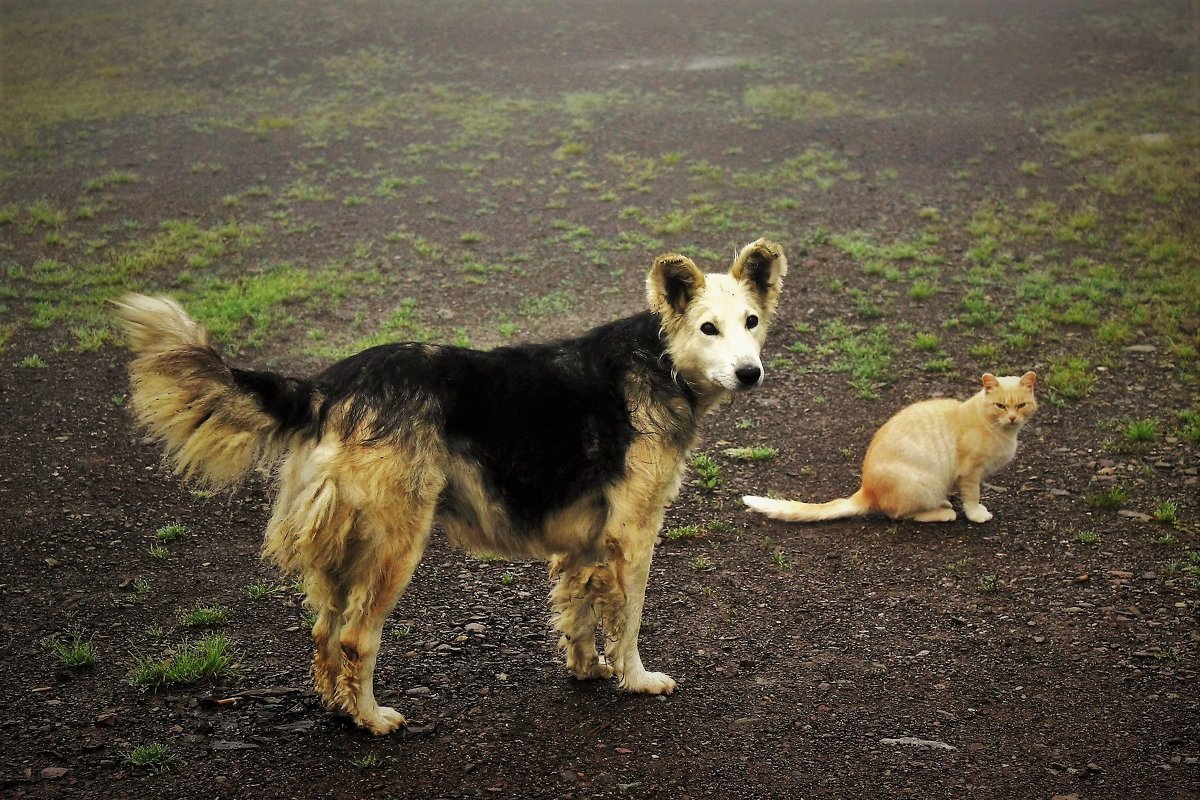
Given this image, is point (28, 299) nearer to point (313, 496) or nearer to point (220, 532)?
point (220, 532)

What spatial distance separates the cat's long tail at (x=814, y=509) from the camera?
747 centimetres

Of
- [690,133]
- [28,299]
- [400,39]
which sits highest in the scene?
[400,39]

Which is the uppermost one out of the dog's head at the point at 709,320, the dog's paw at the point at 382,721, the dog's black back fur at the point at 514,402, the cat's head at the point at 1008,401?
the dog's head at the point at 709,320

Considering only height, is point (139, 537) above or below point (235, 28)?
below

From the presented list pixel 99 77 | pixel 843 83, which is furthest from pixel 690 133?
pixel 99 77

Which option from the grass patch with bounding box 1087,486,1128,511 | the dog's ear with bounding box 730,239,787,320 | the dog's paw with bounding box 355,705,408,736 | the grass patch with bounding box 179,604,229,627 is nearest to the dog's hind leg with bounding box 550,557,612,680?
the dog's paw with bounding box 355,705,408,736

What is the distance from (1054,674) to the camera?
18.4ft

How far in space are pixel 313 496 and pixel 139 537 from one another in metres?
3.19

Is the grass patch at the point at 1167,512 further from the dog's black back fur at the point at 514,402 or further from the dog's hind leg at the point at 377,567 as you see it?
the dog's hind leg at the point at 377,567

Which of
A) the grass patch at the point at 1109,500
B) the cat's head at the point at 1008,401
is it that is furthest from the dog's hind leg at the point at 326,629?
the grass patch at the point at 1109,500

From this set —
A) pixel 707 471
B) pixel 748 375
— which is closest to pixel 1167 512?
pixel 707 471

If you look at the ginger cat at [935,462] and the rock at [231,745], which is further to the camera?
the ginger cat at [935,462]

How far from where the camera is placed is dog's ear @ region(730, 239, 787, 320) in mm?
5434

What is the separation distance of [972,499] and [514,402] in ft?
14.0
